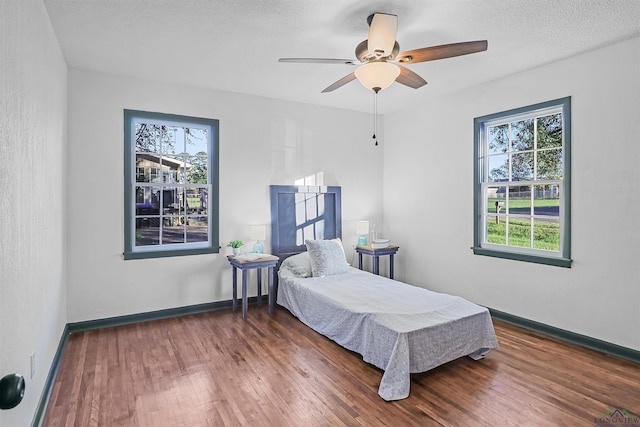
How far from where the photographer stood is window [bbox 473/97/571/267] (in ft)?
12.7

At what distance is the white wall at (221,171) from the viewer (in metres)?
4.04

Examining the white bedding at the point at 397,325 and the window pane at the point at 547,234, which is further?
the window pane at the point at 547,234

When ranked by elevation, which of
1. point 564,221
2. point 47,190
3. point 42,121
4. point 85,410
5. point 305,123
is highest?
point 305,123

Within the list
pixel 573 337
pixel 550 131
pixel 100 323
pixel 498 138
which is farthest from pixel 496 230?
pixel 100 323

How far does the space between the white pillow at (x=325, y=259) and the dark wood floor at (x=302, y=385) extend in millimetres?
1018

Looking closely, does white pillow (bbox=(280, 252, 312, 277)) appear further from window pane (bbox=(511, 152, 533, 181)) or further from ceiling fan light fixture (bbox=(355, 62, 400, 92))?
window pane (bbox=(511, 152, 533, 181))

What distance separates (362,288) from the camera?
161 inches

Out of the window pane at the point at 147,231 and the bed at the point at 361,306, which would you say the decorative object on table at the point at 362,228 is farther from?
the window pane at the point at 147,231

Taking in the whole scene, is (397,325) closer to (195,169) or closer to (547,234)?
(547,234)

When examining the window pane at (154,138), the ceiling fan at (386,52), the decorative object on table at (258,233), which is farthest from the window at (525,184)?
the window pane at (154,138)

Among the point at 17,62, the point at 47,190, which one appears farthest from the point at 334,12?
the point at 47,190

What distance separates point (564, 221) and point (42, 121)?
4.71 m

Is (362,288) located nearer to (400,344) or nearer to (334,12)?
(400,344)

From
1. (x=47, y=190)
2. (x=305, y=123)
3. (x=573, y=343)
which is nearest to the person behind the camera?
(x=47, y=190)
